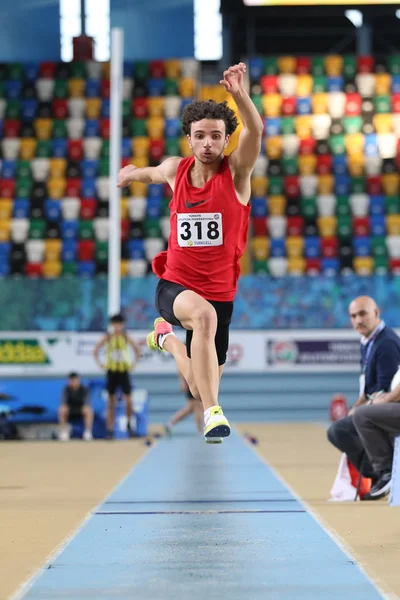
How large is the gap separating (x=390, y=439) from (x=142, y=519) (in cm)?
211

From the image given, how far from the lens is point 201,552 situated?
16.3 feet

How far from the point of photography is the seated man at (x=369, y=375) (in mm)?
7645

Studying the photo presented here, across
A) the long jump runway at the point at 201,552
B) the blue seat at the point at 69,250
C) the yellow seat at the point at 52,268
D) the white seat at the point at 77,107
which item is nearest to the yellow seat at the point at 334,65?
the white seat at the point at 77,107

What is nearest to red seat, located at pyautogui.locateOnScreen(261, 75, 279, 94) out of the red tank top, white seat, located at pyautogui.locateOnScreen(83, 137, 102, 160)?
white seat, located at pyautogui.locateOnScreen(83, 137, 102, 160)

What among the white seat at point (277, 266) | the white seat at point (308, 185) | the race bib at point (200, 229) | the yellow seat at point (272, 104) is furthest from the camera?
the yellow seat at point (272, 104)

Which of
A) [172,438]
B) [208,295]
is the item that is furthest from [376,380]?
[172,438]

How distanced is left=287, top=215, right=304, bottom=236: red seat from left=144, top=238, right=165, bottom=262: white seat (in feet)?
8.78

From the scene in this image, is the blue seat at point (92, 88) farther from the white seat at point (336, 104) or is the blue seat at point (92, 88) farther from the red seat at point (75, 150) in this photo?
the white seat at point (336, 104)

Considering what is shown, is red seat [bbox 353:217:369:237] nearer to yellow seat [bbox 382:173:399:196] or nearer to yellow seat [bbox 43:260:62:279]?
yellow seat [bbox 382:173:399:196]

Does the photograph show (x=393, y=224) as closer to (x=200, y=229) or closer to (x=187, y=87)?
(x=187, y=87)

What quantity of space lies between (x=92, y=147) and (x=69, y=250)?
319 centimetres

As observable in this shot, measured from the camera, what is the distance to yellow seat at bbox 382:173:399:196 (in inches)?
905

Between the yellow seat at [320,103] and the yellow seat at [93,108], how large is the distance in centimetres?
485

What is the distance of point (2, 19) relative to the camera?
2514cm
